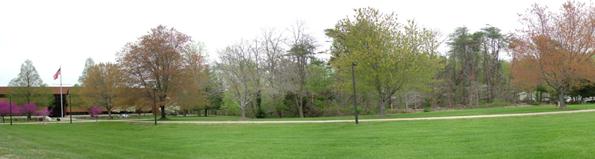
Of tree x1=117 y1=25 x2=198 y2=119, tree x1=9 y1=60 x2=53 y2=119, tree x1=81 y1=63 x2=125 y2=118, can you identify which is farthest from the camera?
tree x1=9 y1=60 x2=53 y2=119

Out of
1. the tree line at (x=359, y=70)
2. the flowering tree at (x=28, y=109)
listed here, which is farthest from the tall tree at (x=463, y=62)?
the flowering tree at (x=28, y=109)

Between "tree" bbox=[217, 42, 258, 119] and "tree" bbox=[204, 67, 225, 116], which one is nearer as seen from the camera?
"tree" bbox=[217, 42, 258, 119]

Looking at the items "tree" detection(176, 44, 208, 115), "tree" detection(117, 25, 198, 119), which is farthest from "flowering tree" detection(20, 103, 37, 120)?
"tree" detection(176, 44, 208, 115)

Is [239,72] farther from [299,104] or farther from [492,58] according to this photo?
[492,58]

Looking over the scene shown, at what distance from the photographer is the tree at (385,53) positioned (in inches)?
1556

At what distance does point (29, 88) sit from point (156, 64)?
104ft

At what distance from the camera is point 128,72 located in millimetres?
50094

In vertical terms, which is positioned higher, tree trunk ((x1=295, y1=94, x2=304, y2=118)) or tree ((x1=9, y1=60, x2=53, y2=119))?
tree ((x1=9, y1=60, x2=53, y2=119))

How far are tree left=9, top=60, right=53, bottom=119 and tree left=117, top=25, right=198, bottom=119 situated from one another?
91.8ft

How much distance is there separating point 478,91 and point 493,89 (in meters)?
3.06

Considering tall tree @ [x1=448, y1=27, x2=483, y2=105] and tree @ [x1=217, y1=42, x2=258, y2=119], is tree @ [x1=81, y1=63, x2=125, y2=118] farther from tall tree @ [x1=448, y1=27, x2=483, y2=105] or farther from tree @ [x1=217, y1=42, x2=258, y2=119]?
tall tree @ [x1=448, y1=27, x2=483, y2=105]

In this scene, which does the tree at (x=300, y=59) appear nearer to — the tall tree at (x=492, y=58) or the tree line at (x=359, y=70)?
the tree line at (x=359, y=70)

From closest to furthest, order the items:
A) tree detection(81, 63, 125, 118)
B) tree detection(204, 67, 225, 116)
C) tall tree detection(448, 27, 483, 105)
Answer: tree detection(204, 67, 225, 116)
tree detection(81, 63, 125, 118)
tall tree detection(448, 27, 483, 105)

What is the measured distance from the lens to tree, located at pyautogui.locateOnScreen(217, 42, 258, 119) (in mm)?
55062
